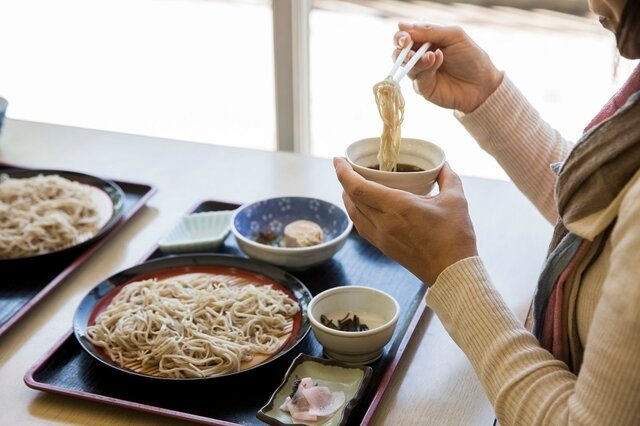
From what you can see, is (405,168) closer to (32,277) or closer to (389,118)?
(389,118)

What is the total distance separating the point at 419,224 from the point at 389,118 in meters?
0.21

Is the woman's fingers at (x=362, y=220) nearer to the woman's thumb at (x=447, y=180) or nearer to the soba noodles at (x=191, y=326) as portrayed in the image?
the woman's thumb at (x=447, y=180)

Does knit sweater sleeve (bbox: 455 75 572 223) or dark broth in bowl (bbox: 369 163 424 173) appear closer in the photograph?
dark broth in bowl (bbox: 369 163 424 173)

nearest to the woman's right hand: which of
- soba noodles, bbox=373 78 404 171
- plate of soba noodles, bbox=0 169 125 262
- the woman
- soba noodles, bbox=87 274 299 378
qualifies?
soba noodles, bbox=373 78 404 171

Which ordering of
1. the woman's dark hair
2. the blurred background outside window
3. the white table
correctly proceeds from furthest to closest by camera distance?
the blurred background outside window, the white table, the woman's dark hair

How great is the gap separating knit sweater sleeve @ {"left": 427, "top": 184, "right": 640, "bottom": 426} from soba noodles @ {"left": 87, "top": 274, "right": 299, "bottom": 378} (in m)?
0.36

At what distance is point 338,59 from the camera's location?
16.7 feet

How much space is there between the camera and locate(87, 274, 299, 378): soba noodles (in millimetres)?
1281

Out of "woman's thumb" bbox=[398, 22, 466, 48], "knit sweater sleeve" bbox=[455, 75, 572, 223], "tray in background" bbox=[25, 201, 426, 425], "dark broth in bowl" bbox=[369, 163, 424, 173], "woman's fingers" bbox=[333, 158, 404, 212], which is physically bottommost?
"tray in background" bbox=[25, 201, 426, 425]

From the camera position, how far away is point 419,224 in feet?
3.72

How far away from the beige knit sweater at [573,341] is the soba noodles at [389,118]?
0.24m

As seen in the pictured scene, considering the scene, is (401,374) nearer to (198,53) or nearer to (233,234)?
(233,234)

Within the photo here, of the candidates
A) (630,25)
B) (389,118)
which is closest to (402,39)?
(389,118)

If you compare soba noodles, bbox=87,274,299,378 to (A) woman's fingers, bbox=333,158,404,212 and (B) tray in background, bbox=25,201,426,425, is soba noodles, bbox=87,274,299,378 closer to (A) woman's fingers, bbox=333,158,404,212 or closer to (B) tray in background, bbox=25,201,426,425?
(B) tray in background, bbox=25,201,426,425
